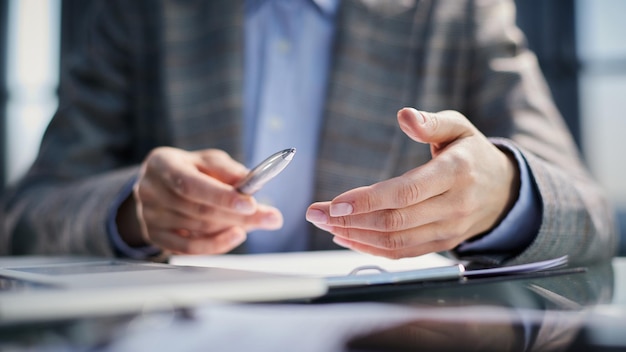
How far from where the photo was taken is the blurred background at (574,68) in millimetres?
1604

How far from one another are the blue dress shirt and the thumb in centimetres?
34

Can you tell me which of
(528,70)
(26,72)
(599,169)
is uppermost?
(528,70)

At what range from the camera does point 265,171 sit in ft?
1.15

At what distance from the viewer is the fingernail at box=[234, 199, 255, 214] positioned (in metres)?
0.40

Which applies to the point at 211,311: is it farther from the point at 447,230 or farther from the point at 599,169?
the point at 599,169

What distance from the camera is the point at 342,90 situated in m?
0.68

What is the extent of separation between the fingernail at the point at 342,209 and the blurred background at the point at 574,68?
150 cm

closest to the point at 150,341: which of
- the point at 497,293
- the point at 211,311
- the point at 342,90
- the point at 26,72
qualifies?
the point at 211,311

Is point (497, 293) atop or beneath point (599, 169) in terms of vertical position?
atop

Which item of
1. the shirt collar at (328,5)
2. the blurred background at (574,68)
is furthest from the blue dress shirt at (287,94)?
the blurred background at (574,68)

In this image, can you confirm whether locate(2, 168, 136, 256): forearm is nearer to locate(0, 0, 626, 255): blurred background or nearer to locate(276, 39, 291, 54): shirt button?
locate(276, 39, 291, 54): shirt button

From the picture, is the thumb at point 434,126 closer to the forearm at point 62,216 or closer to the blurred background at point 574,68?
the forearm at point 62,216

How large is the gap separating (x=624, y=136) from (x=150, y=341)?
170 cm

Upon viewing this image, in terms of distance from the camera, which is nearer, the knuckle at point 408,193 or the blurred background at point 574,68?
the knuckle at point 408,193
